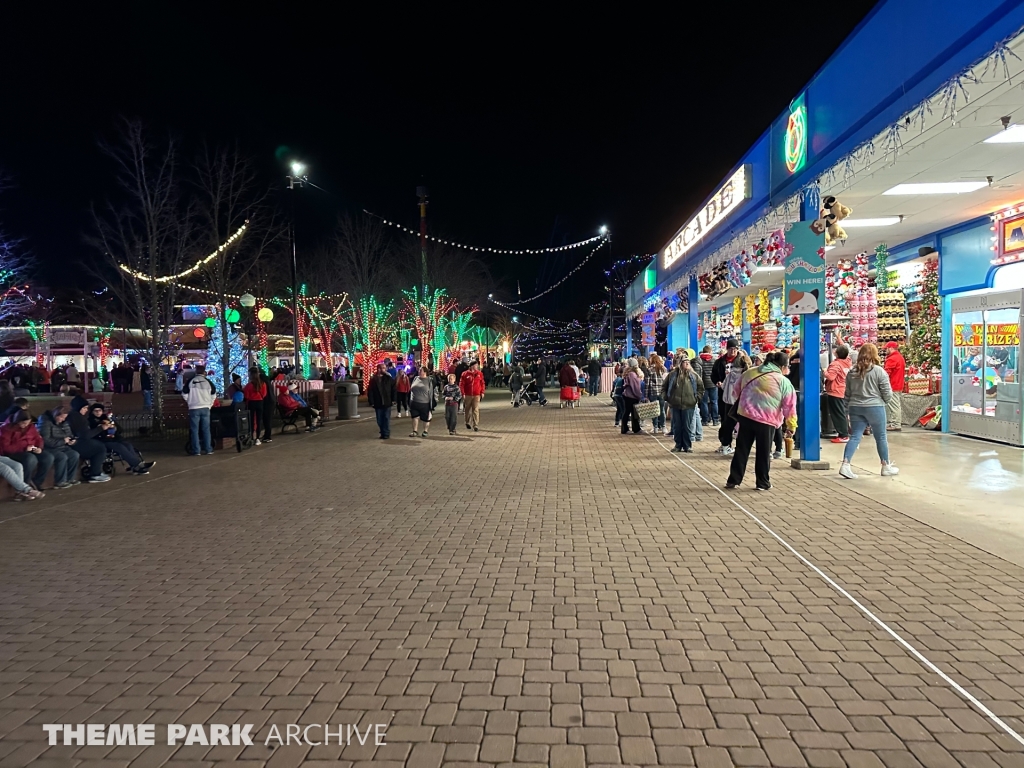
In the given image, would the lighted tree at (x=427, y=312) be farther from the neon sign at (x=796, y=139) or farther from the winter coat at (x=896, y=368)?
the neon sign at (x=796, y=139)

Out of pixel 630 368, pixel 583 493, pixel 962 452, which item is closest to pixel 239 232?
pixel 630 368

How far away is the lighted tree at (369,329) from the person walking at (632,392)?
14704mm

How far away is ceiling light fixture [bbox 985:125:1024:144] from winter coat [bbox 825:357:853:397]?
5116 mm

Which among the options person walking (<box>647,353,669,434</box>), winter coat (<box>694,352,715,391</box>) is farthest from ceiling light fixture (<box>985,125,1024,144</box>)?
winter coat (<box>694,352,715,391</box>)

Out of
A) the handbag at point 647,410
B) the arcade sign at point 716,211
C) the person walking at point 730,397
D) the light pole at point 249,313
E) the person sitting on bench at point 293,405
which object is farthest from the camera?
the light pole at point 249,313

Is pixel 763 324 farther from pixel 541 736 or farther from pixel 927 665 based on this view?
pixel 541 736

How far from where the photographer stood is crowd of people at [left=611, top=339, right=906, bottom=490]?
27.8 feet

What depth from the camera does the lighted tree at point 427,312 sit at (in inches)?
1297

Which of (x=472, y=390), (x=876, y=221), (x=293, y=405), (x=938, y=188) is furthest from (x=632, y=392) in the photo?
(x=293, y=405)

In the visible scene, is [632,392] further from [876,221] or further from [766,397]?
[766,397]

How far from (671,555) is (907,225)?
30.6 ft

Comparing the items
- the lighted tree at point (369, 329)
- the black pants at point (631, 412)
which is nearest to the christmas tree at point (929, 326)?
the black pants at point (631, 412)

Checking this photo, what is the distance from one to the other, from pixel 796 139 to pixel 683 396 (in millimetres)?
4258

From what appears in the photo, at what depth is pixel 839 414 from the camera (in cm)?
1273
